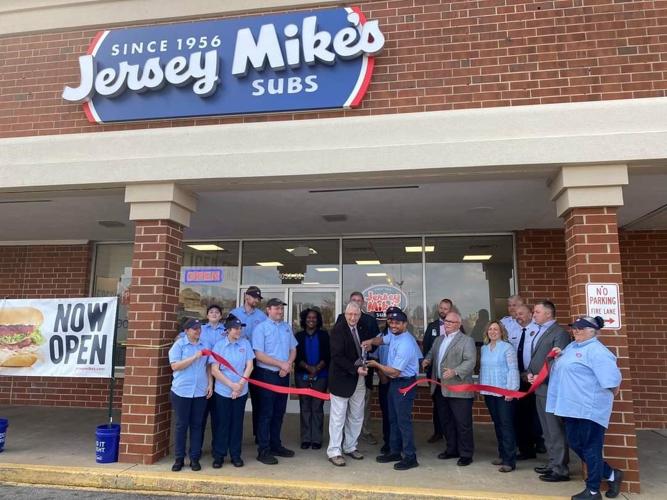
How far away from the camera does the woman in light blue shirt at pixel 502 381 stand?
5.66 m

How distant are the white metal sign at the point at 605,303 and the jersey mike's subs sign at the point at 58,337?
18.9 feet

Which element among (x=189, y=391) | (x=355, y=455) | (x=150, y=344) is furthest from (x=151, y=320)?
(x=355, y=455)

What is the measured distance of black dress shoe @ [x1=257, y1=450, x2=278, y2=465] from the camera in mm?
5848

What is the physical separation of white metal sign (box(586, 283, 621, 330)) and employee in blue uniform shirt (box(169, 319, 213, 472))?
176 inches

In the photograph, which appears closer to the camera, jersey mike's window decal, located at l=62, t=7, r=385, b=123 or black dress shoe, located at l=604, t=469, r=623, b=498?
black dress shoe, located at l=604, t=469, r=623, b=498

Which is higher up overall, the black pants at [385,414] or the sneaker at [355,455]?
the black pants at [385,414]

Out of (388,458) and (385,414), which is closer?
(388,458)

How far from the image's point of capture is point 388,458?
236 inches

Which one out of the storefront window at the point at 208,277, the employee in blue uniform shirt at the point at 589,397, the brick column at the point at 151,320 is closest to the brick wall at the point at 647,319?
the employee in blue uniform shirt at the point at 589,397

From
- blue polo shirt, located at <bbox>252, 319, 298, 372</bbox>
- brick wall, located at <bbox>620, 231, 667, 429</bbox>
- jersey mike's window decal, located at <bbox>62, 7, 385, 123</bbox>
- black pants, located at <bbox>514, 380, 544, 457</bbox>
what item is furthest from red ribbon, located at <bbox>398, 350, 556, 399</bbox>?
brick wall, located at <bbox>620, 231, 667, 429</bbox>

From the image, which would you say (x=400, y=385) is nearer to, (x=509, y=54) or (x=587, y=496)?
(x=587, y=496)

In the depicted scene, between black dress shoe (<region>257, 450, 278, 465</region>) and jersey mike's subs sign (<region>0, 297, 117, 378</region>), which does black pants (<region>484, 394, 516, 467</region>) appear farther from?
jersey mike's subs sign (<region>0, 297, 117, 378</region>)

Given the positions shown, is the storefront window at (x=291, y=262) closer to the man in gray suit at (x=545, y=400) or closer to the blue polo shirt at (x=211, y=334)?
the blue polo shirt at (x=211, y=334)

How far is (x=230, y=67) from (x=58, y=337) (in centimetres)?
426
